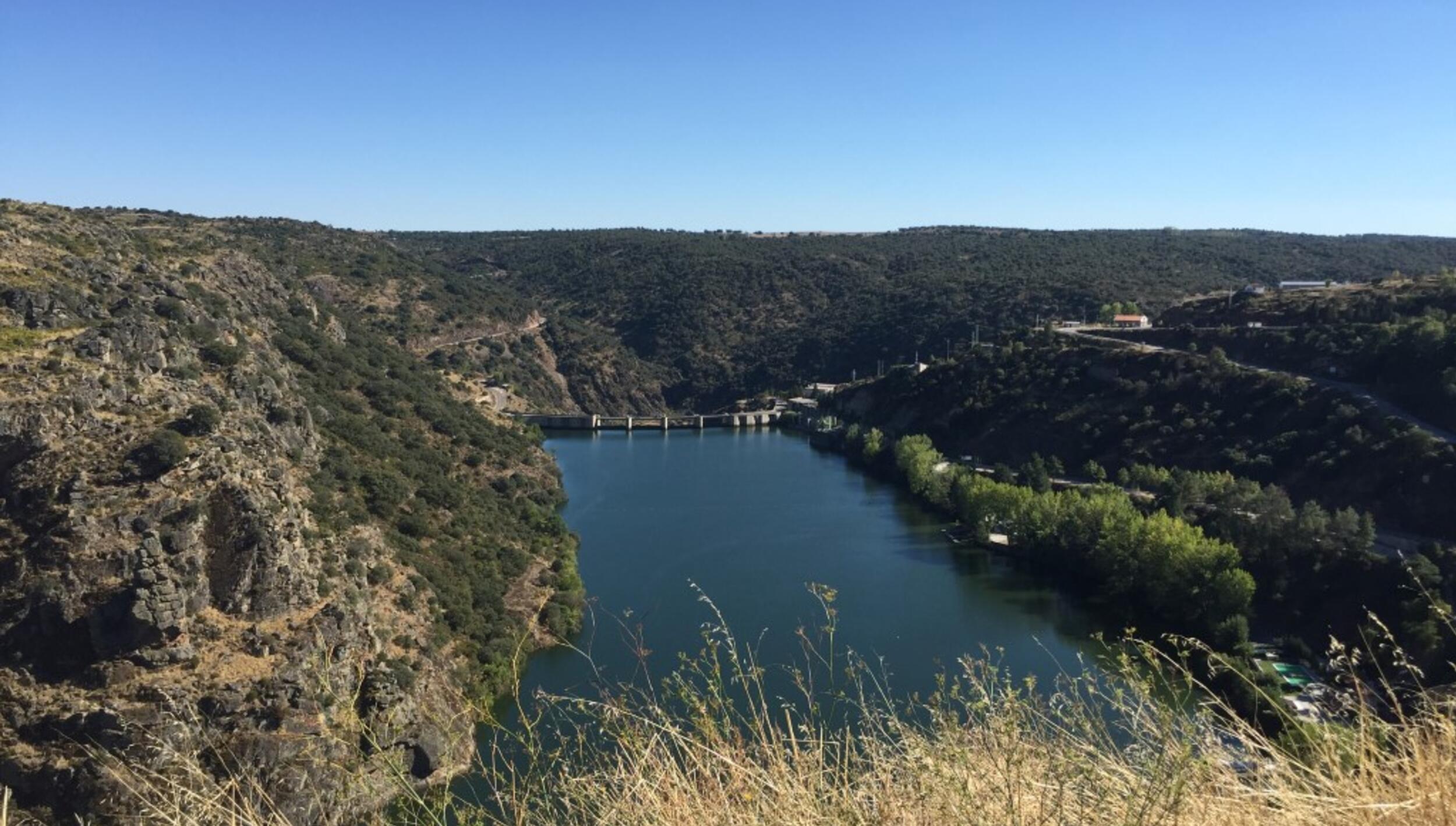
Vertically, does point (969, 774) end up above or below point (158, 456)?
above

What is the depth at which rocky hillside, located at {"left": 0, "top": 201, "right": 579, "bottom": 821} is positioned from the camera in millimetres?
12773

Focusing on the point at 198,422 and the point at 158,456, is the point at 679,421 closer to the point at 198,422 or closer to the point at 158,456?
the point at 198,422

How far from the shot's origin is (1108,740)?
3.05 metres

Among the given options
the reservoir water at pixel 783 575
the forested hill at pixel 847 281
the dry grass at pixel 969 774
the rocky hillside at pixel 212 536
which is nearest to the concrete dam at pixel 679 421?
the forested hill at pixel 847 281

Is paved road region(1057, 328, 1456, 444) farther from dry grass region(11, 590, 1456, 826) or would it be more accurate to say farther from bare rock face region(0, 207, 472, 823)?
dry grass region(11, 590, 1456, 826)

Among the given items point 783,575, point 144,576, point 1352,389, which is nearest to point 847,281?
point 1352,389

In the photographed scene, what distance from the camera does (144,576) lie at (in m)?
13.8

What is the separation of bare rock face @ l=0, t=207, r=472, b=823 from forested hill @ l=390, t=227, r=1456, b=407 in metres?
43.6

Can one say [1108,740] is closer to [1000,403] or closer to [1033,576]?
[1033,576]

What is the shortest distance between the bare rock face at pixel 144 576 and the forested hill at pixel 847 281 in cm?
4358

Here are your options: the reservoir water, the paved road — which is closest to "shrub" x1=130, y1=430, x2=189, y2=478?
the reservoir water

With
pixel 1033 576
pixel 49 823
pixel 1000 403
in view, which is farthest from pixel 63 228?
pixel 1000 403

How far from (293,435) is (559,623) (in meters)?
6.70

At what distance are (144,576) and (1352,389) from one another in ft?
98.1
